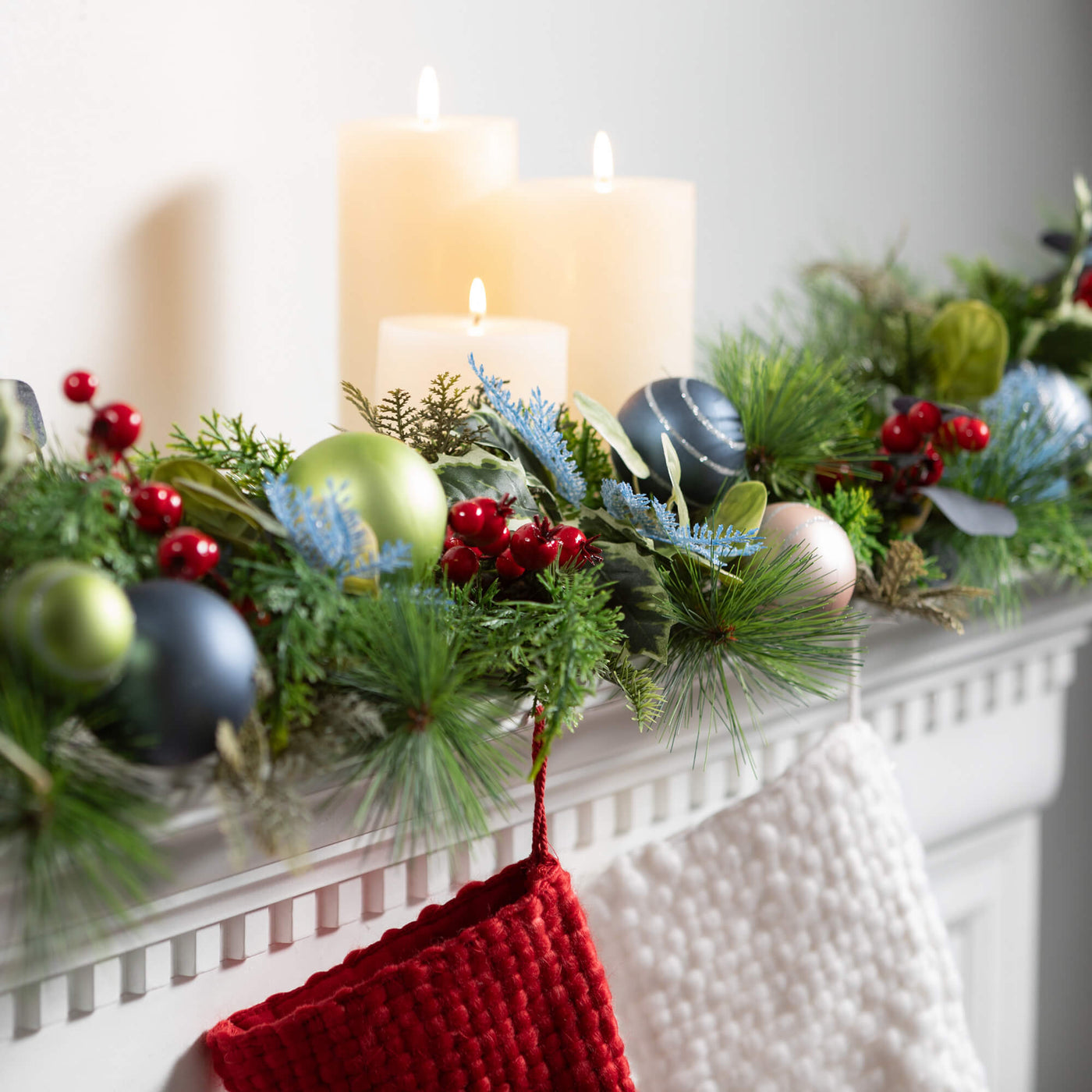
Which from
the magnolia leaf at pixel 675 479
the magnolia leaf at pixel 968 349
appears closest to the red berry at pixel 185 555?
the magnolia leaf at pixel 675 479

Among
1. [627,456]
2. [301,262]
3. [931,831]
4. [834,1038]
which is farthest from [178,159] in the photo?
[931,831]

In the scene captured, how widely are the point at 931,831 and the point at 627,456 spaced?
0.51 meters

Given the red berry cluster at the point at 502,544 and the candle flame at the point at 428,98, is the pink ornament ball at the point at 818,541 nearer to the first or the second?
the red berry cluster at the point at 502,544

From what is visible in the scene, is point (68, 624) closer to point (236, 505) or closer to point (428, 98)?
point (236, 505)

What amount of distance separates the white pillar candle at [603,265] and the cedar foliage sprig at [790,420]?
0.19 ft

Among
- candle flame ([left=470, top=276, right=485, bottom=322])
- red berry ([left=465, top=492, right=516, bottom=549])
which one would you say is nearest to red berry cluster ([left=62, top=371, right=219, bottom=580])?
red berry ([left=465, top=492, right=516, bottom=549])

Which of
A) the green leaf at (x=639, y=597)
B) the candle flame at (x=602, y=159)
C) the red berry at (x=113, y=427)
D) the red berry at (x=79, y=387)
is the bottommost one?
the green leaf at (x=639, y=597)

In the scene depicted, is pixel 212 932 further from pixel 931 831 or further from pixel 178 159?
pixel 931 831

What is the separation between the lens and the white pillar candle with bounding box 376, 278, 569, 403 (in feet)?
1.85

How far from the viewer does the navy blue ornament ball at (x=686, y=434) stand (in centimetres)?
57

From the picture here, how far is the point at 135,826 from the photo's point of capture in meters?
0.35

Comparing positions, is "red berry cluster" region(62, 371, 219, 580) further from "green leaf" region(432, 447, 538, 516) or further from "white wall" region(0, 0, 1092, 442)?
"white wall" region(0, 0, 1092, 442)

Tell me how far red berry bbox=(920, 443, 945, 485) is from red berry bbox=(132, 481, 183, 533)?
0.43m

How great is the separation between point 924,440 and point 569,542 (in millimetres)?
290
